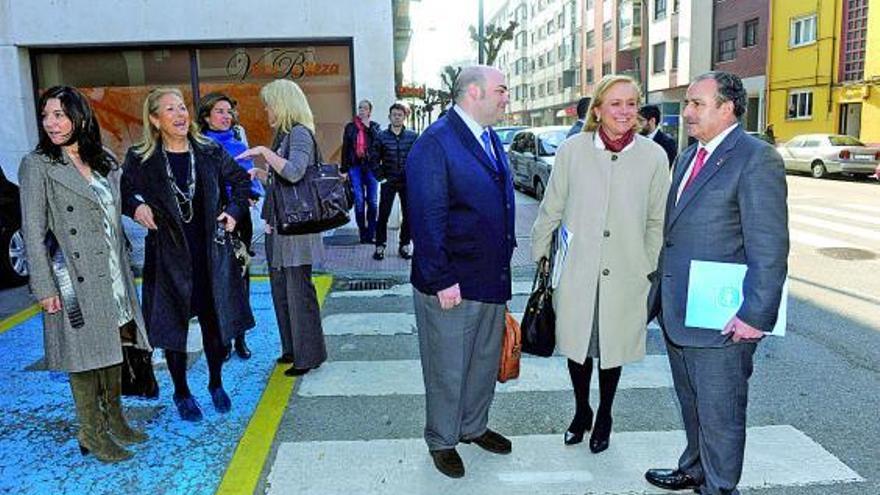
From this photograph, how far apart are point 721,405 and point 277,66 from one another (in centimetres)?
950

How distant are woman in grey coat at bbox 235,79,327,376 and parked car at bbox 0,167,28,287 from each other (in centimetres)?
408

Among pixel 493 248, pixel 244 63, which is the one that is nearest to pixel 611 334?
pixel 493 248

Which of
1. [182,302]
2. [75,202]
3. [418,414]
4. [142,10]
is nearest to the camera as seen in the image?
[75,202]

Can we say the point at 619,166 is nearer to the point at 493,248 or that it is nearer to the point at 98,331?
the point at 493,248

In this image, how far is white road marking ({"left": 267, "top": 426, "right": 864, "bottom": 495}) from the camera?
337 cm

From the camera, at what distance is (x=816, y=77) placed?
28.8 m

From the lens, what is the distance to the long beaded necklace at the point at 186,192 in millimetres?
3873

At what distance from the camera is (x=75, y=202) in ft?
11.1

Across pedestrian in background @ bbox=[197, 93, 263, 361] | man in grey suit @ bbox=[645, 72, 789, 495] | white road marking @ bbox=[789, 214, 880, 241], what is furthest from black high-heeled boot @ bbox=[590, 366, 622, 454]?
white road marking @ bbox=[789, 214, 880, 241]

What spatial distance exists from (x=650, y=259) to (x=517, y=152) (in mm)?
14540

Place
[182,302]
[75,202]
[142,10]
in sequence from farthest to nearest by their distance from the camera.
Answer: [142,10]
[182,302]
[75,202]

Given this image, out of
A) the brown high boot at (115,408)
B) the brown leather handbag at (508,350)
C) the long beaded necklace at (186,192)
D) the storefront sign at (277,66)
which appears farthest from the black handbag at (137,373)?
the storefront sign at (277,66)

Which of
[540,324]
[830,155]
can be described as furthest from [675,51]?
[540,324]

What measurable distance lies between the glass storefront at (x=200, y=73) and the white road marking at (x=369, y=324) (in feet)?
17.4
